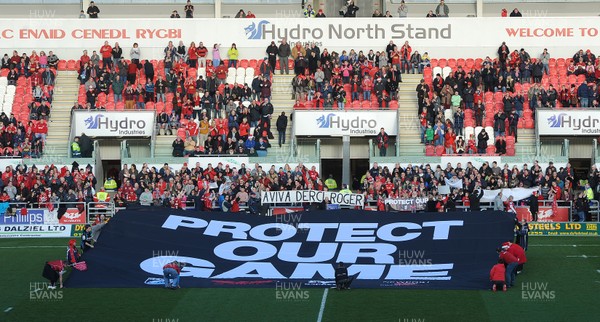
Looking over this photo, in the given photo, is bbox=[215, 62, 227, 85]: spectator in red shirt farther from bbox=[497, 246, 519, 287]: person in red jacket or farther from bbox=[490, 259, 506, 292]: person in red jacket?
bbox=[490, 259, 506, 292]: person in red jacket

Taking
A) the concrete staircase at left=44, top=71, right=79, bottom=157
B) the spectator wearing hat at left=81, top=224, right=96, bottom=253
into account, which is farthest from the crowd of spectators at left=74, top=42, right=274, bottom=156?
the spectator wearing hat at left=81, top=224, right=96, bottom=253

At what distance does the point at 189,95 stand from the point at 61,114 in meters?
5.54

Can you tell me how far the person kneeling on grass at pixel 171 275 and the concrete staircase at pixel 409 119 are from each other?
1792 centimetres

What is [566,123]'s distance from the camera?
42.8 m

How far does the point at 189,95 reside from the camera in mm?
44500

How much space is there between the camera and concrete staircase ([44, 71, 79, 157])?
43125 mm

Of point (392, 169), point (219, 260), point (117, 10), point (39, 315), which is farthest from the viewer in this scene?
point (117, 10)

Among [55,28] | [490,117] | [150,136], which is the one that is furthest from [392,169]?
[55,28]

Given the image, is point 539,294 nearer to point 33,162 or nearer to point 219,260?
point 219,260

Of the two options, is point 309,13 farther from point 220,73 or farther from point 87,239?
point 87,239

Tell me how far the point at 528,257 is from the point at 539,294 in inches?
223

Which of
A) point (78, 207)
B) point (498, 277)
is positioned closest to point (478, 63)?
point (78, 207)

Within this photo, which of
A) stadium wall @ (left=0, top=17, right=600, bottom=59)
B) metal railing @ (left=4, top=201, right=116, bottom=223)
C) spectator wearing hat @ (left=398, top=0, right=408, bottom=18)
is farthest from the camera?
spectator wearing hat @ (left=398, top=0, right=408, bottom=18)

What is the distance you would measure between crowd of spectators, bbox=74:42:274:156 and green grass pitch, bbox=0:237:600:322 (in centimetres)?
1507
